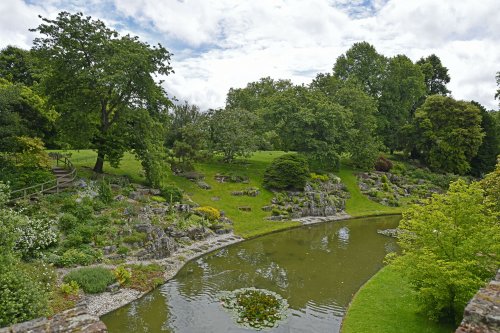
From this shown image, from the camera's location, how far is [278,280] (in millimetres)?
23547

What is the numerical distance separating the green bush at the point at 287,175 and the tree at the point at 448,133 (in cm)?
2476

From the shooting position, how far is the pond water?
1802 centimetres

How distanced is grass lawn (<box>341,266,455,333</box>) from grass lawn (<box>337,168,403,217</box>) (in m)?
20.2

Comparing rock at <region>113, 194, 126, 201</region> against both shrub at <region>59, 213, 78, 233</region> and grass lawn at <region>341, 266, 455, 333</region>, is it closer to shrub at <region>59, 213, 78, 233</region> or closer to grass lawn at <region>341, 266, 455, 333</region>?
shrub at <region>59, 213, 78, 233</region>

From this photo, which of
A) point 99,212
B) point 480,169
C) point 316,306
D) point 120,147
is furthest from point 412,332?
point 480,169

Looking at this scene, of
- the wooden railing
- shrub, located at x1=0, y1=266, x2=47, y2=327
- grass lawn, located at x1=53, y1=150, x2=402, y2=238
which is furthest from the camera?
grass lawn, located at x1=53, y1=150, x2=402, y2=238

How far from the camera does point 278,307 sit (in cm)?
1975

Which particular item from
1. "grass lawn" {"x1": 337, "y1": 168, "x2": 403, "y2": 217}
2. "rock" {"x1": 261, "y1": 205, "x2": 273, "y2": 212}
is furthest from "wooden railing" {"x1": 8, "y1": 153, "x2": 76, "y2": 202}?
"grass lawn" {"x1": 337, "y1": 168, "x2": 403, "y2": 217}

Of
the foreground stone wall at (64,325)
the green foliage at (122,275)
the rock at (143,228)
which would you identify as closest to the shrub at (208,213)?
the rock at (143,228)

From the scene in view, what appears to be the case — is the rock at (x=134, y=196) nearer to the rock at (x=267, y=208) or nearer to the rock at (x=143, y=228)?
the rock at (x=143, y=228)

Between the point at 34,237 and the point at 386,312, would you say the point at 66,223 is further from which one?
the point at 386,312

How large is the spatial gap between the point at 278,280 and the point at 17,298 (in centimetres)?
1385

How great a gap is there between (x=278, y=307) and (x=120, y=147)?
2140cm

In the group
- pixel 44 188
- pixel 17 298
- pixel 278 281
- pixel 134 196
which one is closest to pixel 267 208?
pixel 134 196
